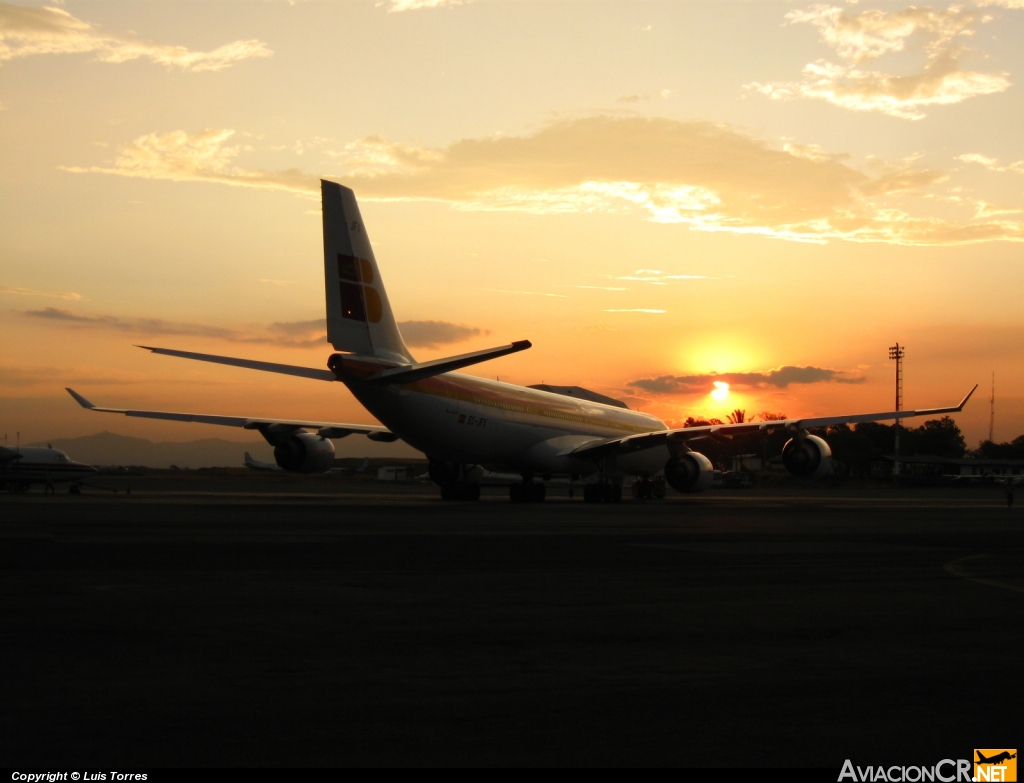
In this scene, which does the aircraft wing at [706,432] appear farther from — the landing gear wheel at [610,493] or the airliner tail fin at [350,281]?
the airliner tail fin at [350,281]

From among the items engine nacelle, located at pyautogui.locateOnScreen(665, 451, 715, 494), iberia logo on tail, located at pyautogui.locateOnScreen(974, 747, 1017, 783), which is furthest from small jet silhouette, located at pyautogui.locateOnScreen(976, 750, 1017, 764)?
engine nacelle, located at pyautogui.locateOnScreen(665, 451, 715, 494)

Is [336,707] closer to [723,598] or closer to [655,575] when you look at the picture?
[723,598]

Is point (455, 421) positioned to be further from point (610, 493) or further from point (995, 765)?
point (995, 765)

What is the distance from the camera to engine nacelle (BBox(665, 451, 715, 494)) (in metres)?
43.8

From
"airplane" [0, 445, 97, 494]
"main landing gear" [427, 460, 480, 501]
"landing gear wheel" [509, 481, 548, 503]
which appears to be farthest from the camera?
"airplane" [0, 445, 97, 494]

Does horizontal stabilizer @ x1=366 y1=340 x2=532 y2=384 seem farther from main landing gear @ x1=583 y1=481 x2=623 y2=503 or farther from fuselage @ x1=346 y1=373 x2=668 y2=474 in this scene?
main landing gear @ x1=583 y1=481 x2=623 y2=503

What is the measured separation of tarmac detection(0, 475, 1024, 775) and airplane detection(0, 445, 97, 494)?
35651 mm

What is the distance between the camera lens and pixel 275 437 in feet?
136

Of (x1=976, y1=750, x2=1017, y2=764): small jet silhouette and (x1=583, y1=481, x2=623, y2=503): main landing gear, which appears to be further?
(x1=583, y1=481, x2=623, y2=503): main landing gear

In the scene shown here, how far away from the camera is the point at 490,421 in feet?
131

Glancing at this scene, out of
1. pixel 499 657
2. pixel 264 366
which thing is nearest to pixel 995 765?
pixel 499 657

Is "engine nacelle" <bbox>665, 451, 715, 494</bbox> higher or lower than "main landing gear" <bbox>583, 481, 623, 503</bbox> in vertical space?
higher

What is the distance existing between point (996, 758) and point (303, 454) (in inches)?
1443

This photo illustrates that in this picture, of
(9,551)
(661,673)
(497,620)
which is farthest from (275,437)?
(661,673)
